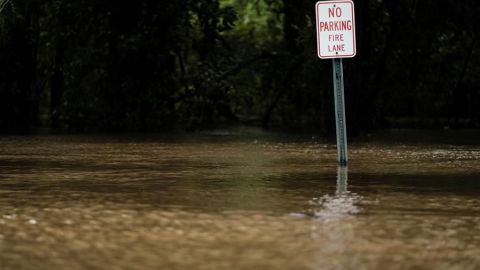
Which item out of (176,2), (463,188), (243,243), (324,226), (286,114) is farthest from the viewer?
(286,114)

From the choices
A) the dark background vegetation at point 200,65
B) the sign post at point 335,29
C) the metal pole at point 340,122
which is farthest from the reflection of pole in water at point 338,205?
the dark background vegetation at point 200,65

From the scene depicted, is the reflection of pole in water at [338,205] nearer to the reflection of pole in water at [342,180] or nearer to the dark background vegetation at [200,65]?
the reflection of pole in water at [342,180]

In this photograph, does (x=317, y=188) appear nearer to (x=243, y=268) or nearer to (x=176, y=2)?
(x=243, y=268)

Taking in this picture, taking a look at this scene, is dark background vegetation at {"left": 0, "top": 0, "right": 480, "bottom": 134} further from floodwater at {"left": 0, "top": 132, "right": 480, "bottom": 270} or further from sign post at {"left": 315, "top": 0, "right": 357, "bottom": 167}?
floodwater at {"left": 0, "top": 132, "right": 480, "bottom": 270}

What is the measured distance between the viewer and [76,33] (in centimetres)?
1981

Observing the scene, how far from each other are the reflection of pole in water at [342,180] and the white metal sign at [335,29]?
3.75 feet

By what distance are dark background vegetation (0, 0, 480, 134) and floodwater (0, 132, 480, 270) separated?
7400 millimetres

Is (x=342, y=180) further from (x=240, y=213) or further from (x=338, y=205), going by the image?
(x=240, y=213)

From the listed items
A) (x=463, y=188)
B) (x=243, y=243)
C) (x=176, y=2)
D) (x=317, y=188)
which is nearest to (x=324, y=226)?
(x=243, y=243)

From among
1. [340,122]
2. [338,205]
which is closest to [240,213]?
[338,205]

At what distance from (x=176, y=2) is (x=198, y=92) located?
7.23 feet

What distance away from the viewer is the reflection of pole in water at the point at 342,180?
6.11 metres

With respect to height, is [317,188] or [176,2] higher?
[176,2]

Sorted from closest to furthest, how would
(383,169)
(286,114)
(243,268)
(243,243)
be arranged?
(243,268) < (243,243) < (383,169) < (286,114)
